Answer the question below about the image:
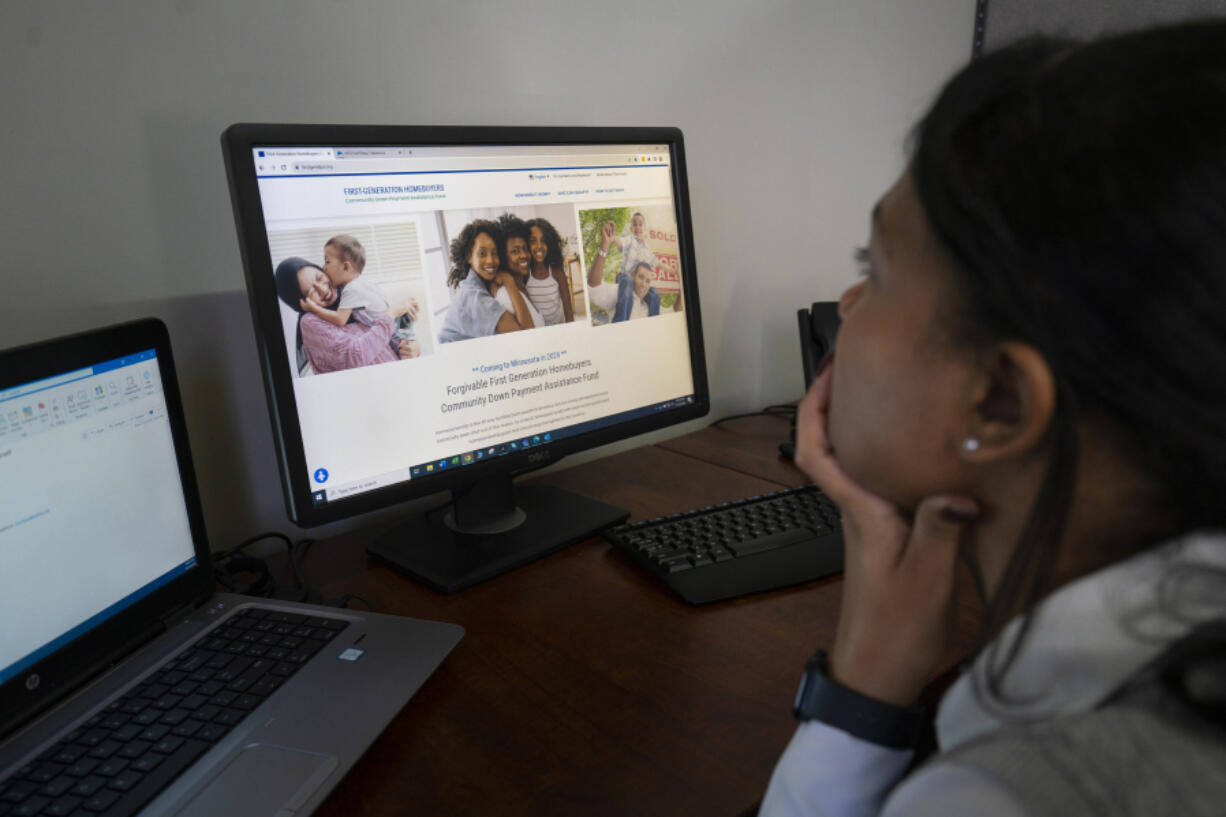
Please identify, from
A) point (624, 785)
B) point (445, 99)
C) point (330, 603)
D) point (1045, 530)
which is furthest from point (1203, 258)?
point (445, 99)

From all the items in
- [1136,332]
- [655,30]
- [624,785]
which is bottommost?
[624,785]

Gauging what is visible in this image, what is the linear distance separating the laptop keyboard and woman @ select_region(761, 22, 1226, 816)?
417 mm

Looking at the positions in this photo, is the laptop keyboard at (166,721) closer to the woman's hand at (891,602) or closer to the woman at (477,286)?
the woman at (477,286)

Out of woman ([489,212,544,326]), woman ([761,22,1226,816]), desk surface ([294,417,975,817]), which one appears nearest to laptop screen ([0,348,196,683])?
desk surface ([294,417,975,817])

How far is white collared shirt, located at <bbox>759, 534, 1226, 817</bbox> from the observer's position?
393 mm

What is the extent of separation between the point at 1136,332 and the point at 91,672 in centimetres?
78

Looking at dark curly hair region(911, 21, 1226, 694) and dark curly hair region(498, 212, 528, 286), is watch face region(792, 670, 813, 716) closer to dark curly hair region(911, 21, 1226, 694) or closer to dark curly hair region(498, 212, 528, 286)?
dark curly hair region(911, 21, 1226, 694)

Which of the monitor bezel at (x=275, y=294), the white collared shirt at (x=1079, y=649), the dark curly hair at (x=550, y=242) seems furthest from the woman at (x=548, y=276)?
the white collared shirt at (x=1079, y=649)

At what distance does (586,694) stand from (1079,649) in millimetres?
386

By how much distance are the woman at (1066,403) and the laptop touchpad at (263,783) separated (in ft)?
1.05

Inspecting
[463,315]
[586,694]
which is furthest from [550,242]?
[586,694]

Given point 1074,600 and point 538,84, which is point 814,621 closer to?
point 1074,600

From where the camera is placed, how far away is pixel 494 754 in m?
0.61

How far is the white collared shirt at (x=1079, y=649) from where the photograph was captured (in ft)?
1.29
